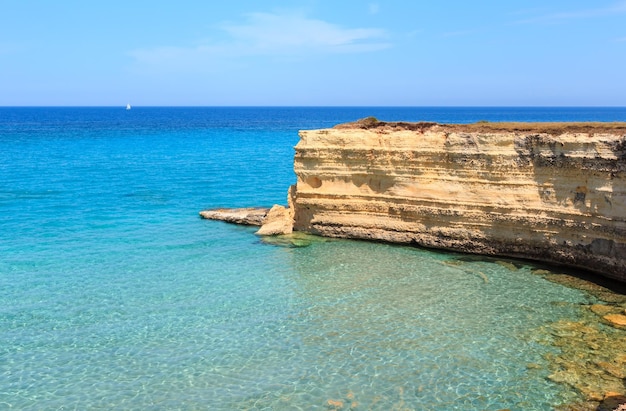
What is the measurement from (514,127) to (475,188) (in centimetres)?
249

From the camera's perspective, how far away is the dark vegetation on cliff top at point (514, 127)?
17.8 metres

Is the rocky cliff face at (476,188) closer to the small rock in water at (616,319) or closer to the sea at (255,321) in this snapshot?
the sea at (255,321)

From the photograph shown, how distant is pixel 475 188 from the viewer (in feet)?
64.4

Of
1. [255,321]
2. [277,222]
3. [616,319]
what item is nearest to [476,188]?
[616,319]

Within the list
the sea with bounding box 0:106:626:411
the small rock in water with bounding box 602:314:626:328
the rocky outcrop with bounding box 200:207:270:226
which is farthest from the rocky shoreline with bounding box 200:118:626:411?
the sea with bounding box 0:106:626:411

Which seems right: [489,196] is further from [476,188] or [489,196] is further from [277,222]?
[277,222]

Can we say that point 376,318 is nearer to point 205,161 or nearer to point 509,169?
point 509,169

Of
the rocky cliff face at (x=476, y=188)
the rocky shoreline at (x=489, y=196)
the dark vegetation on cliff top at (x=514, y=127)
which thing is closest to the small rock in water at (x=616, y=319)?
the rocky shoreline at (x=489, y=196)

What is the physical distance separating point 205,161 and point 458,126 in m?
32.5

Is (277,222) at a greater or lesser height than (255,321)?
greater

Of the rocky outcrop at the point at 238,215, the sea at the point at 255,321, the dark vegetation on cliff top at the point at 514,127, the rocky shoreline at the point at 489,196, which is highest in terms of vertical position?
the dark vegetation on cliff top at the point at 514,127

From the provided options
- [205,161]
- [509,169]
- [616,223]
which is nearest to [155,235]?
[509,169]

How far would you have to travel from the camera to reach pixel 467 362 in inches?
483

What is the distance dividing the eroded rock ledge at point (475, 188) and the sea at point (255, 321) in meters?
1.04
